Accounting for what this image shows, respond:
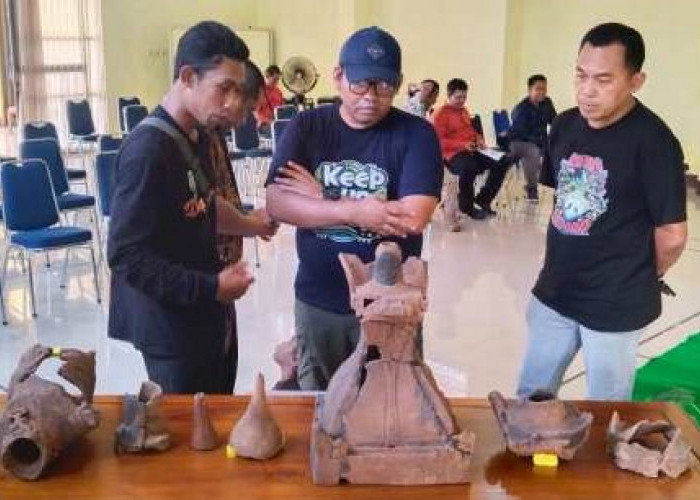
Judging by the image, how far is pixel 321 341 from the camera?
2.12m

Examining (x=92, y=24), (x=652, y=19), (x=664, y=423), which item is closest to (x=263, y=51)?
(x=92, y=24)

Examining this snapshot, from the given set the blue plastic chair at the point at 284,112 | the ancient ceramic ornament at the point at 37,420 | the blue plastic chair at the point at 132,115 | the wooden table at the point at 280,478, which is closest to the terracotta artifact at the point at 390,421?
the wooden table at the point at 280,478

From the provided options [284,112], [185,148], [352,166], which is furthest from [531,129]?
[185,148]

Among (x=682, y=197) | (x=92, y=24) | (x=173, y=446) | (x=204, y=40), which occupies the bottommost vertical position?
(x=173, y=446)

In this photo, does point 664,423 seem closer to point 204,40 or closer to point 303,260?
point 303,260

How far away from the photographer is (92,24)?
10688 millimetres

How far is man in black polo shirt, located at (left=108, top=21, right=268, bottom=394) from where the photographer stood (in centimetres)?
171

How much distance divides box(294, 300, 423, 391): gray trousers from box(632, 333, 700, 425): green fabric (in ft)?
3.79

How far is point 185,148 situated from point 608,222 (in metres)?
1.06

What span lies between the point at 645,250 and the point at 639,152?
0.25 meters

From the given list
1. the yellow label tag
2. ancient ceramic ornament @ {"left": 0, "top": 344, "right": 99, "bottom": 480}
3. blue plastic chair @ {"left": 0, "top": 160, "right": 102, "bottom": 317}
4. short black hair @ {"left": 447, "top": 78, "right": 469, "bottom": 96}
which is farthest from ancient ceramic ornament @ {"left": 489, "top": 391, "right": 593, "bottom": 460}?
short black hair @ {"left": 447, "top": 78, "right": 469, "bottom": 96}

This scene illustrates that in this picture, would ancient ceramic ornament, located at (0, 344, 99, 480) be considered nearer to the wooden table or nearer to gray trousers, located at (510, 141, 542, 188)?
the wooden table

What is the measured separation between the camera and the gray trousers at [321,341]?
2.10 metres

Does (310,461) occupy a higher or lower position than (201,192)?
lower
